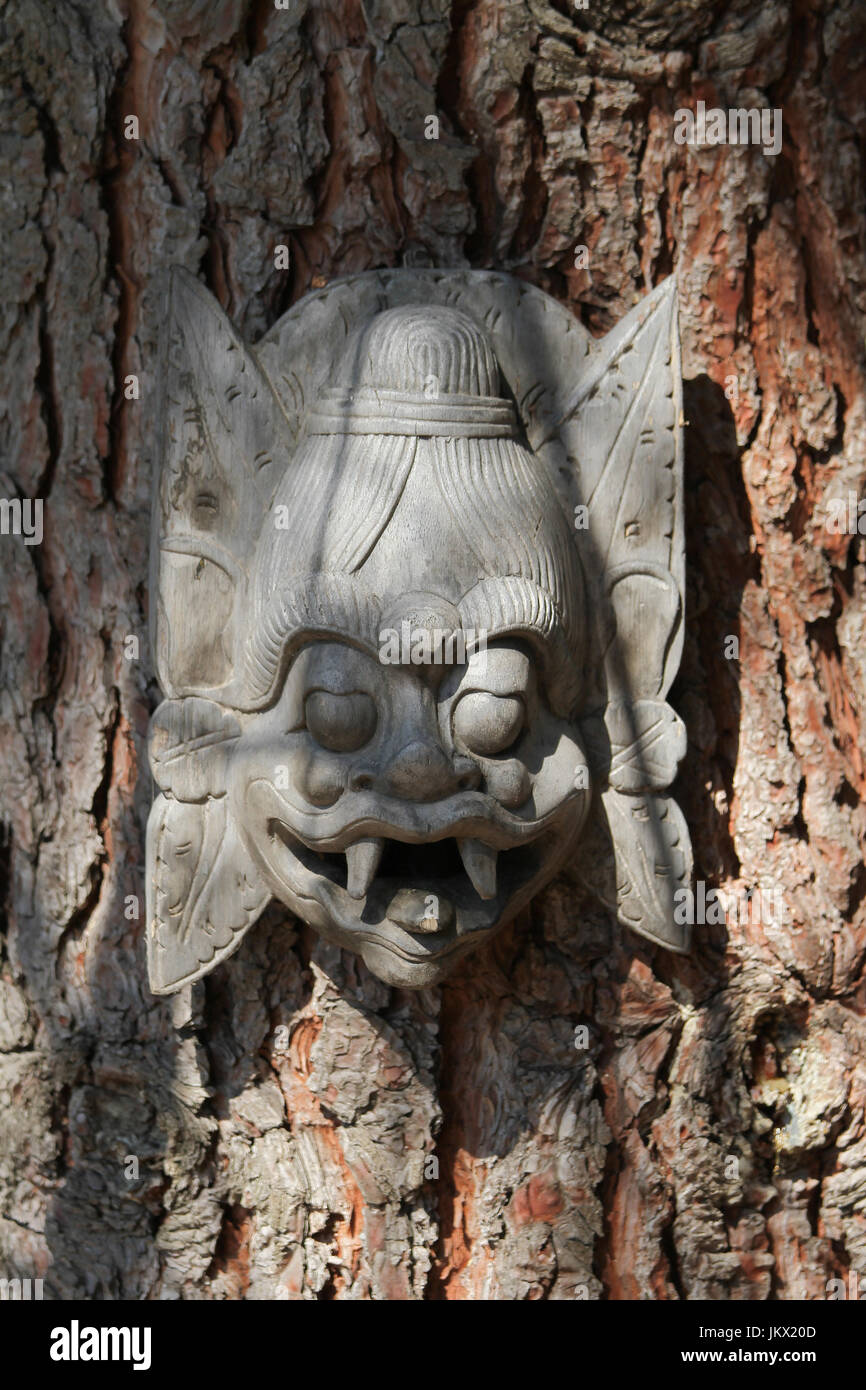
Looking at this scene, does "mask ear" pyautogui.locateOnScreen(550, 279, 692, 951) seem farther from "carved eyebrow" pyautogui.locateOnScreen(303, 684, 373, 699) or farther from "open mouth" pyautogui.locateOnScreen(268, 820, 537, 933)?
"carved eyebrow" pyautogui.locateOnScreen(303, 684, 373, 699)

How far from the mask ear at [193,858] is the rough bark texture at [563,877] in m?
0.13

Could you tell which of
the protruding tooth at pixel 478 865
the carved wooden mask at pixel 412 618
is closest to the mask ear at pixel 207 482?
the carved wooden mask at pixel 412 618

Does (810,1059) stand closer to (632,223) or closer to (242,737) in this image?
(242,737)

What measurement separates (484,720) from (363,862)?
24cm

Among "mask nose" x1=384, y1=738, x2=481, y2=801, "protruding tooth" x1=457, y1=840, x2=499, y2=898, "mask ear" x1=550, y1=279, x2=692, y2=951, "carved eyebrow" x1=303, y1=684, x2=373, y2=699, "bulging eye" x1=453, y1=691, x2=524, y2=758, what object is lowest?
"protruding tooth" x1=457, y1=840, x2=499, y2=898

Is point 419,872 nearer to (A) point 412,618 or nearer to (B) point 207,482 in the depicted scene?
(A) point 412,618

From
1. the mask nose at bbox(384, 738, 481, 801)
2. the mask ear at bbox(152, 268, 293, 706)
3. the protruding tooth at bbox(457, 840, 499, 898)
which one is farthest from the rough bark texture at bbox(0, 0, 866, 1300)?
the mask nose at bbox(384, 738, 481, 801)

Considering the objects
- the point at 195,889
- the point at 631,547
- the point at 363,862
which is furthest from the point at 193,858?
the point at 631,547

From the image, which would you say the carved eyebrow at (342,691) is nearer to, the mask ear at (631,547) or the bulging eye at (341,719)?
the bulging eye at (341,719)

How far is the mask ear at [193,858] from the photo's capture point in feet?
6.72

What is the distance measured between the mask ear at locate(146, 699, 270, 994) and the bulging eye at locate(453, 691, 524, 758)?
34 centimetres

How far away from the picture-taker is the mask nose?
1.85 meters

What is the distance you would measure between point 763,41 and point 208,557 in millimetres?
1062

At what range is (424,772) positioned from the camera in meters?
1.85
